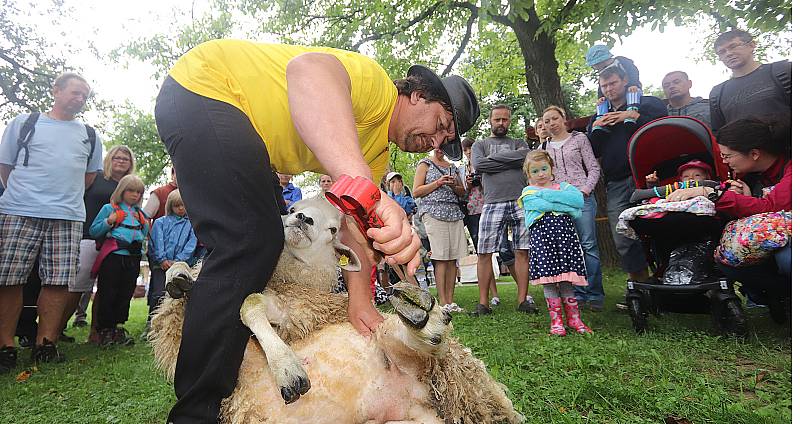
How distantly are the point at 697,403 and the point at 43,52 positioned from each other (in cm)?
1282

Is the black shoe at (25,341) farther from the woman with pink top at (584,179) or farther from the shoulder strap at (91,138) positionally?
the woman with pink top at (584,179)

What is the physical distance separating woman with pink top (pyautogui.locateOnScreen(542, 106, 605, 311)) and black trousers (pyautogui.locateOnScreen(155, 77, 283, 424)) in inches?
158

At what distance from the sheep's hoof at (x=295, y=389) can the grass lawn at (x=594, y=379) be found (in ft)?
4.26

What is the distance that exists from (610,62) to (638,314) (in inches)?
112

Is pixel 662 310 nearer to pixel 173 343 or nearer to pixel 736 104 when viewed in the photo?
pixel 736 104

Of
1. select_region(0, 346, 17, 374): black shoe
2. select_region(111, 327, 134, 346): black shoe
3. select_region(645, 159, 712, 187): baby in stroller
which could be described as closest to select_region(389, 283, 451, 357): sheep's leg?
select_region(645, 159, 712, 187): baby in stroller

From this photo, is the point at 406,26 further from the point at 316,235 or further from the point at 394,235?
the point at 394,235

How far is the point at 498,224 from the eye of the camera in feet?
17.5

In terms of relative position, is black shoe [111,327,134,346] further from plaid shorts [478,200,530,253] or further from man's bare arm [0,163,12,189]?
plaid shorts [478,200,530,253]

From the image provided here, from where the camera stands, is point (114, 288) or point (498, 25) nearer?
point (114, 288)

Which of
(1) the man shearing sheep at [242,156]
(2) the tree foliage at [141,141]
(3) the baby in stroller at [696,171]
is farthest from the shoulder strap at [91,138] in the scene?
(2) the tree foliage at [141,141]

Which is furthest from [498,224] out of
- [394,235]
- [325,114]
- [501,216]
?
[394,235]

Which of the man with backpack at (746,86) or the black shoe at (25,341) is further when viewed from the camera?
the black shoe at (25,341)

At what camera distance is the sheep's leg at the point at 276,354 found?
135cm
